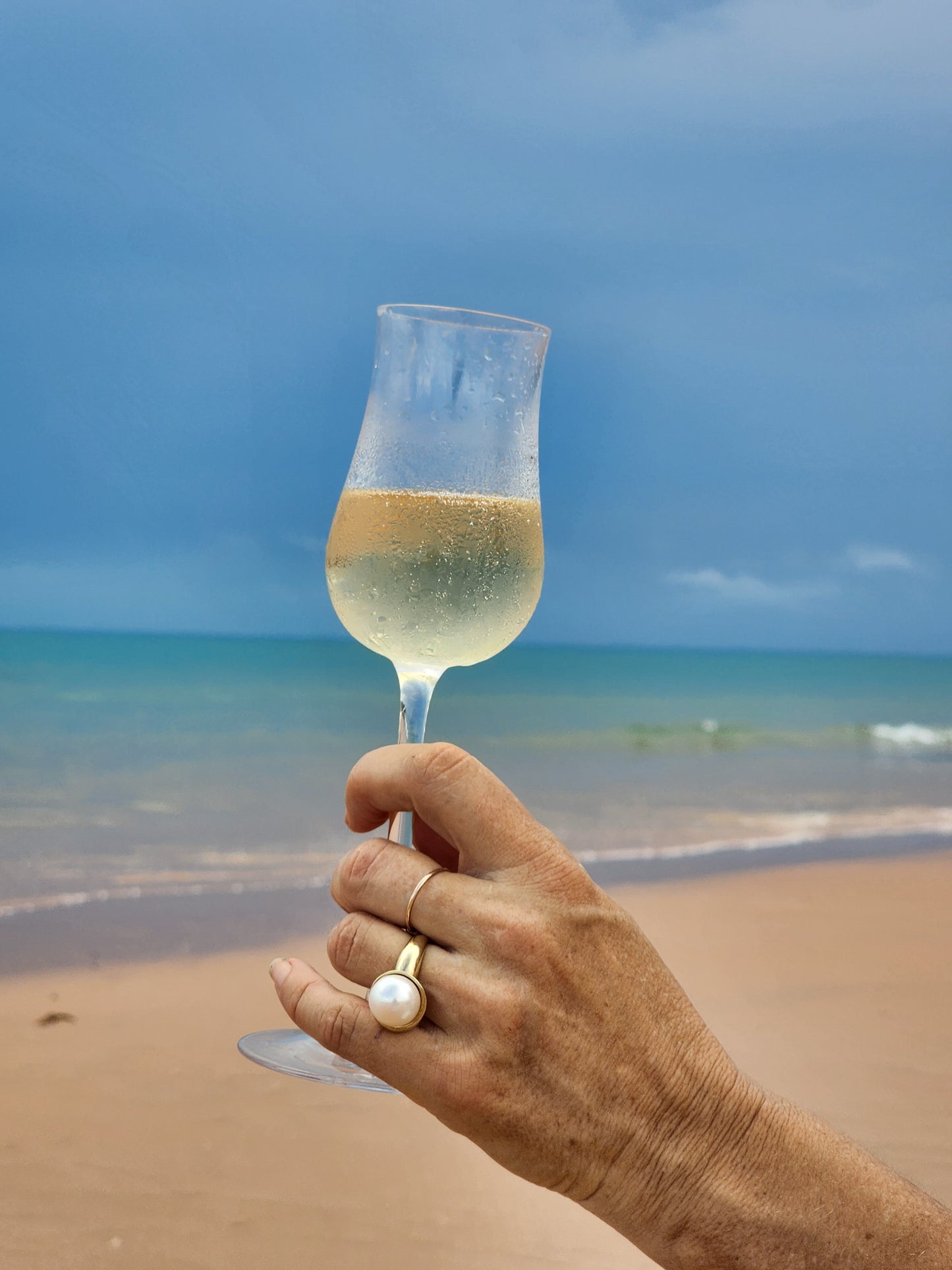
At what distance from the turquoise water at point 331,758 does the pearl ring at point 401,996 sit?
455 centimetres

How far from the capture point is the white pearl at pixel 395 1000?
101cm

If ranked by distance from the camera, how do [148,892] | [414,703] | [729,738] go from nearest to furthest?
[414,703] → [148,892] → [729,738]

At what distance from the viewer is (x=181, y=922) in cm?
482

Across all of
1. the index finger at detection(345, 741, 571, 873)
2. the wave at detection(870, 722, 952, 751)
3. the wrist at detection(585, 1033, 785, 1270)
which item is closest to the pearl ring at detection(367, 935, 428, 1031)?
the index finger at detection(345, 741, 571, 873)

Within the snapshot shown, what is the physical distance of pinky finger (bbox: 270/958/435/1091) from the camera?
3.41ft

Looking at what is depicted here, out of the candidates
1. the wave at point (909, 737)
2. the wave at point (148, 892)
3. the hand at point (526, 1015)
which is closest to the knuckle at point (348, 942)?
the hand at point (526, 1015)

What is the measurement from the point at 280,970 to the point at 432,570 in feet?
1.57

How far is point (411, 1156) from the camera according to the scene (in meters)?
2.81

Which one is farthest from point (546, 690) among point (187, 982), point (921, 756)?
point (187, 982)

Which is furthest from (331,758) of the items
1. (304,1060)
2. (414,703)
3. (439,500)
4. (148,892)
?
(439,500)

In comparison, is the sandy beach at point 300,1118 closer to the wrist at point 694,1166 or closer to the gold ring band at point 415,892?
the wrist at point 694,1166

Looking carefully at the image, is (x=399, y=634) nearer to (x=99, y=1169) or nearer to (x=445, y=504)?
(x=445, y=504)

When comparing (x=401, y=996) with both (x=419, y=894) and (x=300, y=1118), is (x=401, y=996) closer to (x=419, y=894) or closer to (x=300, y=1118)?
(x=419, y=894)

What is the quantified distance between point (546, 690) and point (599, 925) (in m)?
17.7
